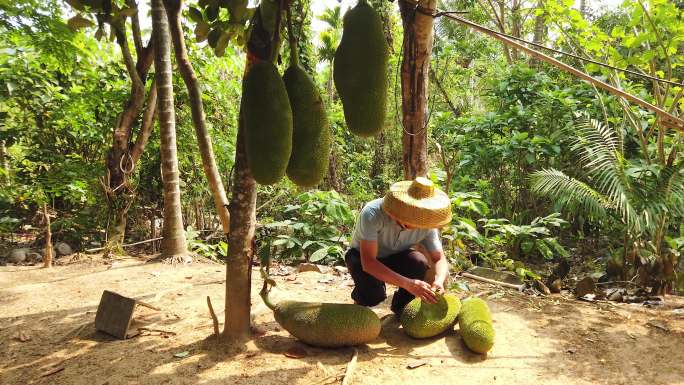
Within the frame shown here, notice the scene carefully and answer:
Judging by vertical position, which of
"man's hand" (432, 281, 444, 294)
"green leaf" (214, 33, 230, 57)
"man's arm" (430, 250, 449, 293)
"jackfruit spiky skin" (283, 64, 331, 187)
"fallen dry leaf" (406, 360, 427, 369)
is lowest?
"fallen dry leaf" (406, 360, 427, 369)

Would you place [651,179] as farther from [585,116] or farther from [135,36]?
[135,36]

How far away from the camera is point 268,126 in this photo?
1.24 m

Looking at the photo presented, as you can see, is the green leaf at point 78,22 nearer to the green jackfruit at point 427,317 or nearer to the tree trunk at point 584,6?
the green jackfruit at point 427,317

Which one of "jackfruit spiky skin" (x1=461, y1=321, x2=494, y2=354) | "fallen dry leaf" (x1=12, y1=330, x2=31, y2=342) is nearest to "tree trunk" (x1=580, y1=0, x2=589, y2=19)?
"jackfruit spiky skin" (x1=461, y1=321, x2=494, y2=354)

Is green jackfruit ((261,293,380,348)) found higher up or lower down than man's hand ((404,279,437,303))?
lower down

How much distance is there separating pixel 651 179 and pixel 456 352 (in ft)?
9.50

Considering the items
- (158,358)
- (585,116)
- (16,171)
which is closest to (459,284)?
(158,358)

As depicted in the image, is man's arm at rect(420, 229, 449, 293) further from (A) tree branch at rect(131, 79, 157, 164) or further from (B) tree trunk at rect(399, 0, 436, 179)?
(A) tree branch at rect(131, 79, 157, 164)

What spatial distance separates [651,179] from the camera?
3971mm

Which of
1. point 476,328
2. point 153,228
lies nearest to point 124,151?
point 153,228

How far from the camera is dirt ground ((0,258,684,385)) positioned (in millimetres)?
1999

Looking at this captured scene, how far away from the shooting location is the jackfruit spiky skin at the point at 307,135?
1355 millimetres

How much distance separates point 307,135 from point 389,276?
1.18m

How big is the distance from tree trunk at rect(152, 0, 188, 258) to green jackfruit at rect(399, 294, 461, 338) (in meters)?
2.37
